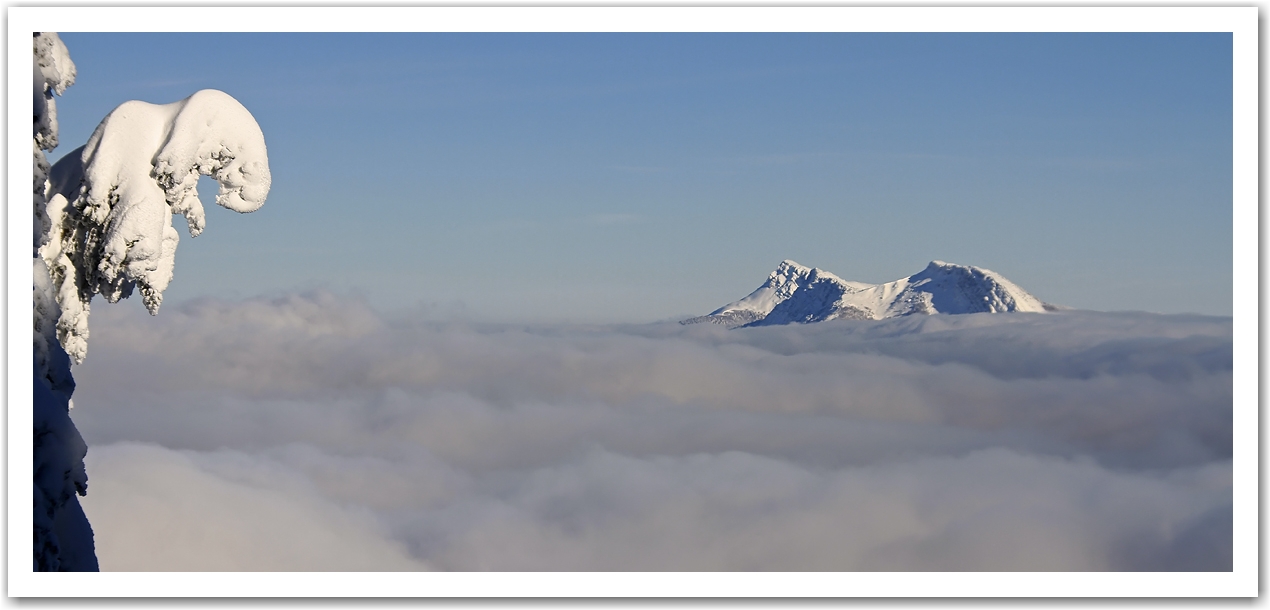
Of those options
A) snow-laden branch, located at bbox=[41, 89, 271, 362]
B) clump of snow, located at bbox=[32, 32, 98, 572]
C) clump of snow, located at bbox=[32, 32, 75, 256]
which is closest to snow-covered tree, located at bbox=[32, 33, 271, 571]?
snow-laden branch, located at bbox=[41, 89, 271, 362]

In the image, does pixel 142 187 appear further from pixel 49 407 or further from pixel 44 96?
pixel 49 407

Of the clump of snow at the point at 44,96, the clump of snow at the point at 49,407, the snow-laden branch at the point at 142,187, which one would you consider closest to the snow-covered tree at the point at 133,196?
the snow-laden branch at the point at 142,187

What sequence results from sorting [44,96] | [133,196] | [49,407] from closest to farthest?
[49,407] < [44,96] < [133,196]

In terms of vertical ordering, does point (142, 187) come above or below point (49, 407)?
above

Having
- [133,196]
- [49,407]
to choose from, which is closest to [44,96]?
[133,196]

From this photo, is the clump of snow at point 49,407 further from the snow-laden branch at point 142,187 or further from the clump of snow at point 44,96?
the snow-laden branch at point 142,187
